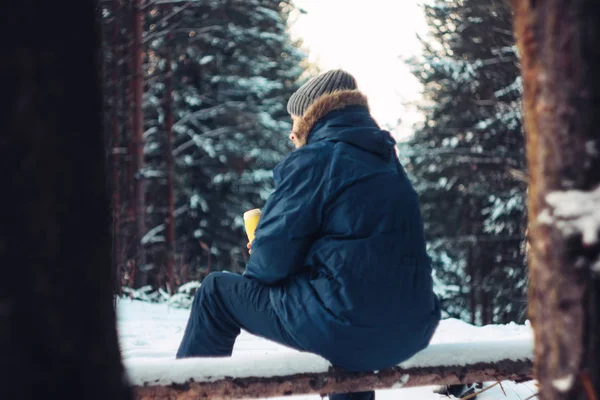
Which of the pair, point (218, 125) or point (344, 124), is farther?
point (218, 125)

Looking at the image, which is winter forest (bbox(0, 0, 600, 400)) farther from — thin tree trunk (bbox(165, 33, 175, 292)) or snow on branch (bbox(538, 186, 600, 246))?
thin tree trunk (bbox(165, 33, 175, 292))

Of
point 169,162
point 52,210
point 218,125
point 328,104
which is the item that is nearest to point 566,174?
point 52,210

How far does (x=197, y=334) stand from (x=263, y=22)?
37.3 feet

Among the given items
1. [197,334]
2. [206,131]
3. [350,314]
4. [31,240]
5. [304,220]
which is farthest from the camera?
[206,131]

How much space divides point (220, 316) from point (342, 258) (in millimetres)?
677

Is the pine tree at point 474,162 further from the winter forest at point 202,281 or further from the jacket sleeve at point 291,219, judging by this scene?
the jacket sleeve at point 291,219

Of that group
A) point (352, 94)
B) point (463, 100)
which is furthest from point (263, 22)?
point (352, 94)

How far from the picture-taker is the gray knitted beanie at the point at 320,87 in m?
2.49

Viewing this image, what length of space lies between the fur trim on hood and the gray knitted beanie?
0.05 m

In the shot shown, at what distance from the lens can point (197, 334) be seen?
2424 mm

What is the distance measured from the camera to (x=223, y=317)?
8.01 feet

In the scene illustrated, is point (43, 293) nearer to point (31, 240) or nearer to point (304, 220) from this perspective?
point (31, 240)

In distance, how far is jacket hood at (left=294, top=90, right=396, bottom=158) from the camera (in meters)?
2.23

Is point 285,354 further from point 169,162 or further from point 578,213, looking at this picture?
point 169,162
